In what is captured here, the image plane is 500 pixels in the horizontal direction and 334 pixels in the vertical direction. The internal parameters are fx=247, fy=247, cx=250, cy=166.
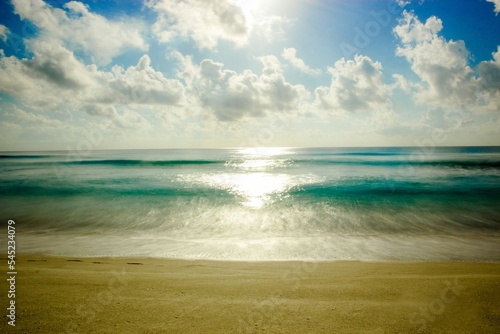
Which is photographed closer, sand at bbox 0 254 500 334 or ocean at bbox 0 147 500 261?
sand at bbox 0 254 500 334

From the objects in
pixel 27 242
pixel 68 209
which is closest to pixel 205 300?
pixel 27 242

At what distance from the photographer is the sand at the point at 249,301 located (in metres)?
3.80

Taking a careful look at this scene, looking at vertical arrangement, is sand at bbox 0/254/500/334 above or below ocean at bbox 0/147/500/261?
above

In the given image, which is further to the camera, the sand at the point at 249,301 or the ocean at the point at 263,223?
the ocean at the point at 263,223

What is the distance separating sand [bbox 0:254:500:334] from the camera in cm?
380

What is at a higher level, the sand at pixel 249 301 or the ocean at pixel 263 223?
the sand at pixel 249 301

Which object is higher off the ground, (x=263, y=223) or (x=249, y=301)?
(x=249, y=301)

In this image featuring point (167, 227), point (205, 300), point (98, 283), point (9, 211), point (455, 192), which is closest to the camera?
point (205, 300)

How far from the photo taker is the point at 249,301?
177 inches

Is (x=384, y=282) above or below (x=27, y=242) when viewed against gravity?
above

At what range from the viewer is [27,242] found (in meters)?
9.75

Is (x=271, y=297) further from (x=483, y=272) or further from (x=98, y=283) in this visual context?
(x=483, y=272)

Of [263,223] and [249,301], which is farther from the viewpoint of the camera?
[263,223]

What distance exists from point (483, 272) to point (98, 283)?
925 cm
